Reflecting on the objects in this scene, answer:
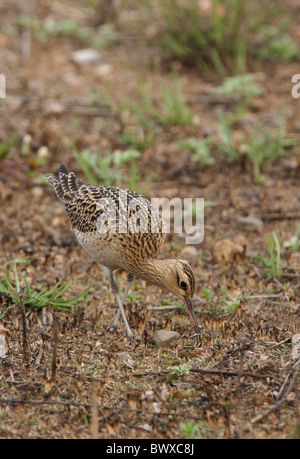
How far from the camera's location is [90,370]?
16.5ft

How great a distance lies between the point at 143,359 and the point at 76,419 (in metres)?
0.90

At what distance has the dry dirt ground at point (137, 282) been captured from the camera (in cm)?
453

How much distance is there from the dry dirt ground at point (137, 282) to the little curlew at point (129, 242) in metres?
0.33

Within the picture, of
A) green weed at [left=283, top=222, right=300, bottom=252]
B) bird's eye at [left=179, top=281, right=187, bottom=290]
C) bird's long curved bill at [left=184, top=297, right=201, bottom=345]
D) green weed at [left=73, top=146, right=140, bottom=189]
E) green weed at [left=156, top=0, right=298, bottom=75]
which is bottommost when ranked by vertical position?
bird's long curved bill at [left=184, top=297, right=201, bottom=345]

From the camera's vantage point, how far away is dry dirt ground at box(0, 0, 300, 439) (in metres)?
4.53

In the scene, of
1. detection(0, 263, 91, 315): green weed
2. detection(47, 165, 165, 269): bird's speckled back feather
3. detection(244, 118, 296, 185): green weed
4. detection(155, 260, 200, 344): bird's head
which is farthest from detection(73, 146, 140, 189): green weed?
detection(155, 260, 200, 344): bird's head

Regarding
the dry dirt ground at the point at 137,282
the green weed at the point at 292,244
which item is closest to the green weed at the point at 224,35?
the dry dirt ground at the point at 137,282

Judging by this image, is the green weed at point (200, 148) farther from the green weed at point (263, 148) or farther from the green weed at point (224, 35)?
the green weed at point (224, 35)

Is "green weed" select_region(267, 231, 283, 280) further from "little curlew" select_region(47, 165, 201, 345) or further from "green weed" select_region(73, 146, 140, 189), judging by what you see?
"green weed" select_region(73, 146, 140, 189)

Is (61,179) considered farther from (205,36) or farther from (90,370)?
(205,36)

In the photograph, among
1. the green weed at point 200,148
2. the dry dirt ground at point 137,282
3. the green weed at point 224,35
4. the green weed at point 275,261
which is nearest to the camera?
the dry dirt ground at point 137,282

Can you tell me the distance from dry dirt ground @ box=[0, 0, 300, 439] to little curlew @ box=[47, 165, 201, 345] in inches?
13.1

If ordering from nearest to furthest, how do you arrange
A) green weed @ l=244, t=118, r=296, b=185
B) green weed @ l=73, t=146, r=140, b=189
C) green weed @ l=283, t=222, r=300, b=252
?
green weed @ l=283, t=222, r=300, b=252 → green weed @ l=73, t=146, r=140, b=189 → green weed @ l=244, t=118, r=296, b=185

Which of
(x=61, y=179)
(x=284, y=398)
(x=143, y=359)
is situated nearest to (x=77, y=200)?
(x=61, y=179)
